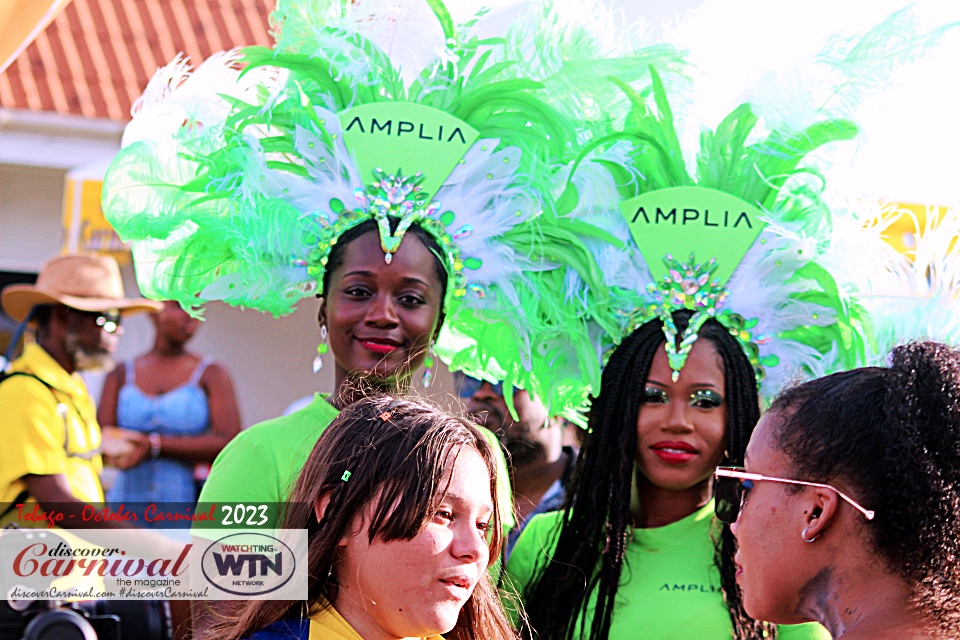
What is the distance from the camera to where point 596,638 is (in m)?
2.67

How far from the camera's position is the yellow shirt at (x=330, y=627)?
188 centimetres

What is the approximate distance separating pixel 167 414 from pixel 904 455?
4490mm

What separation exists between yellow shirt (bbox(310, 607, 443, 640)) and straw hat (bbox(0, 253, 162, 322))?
3.19 metres

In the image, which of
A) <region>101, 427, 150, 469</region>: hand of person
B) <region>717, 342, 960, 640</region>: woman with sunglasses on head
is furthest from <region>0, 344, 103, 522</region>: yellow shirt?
<region>717, 342, 960, 640</region>: woman with sunglasses on head

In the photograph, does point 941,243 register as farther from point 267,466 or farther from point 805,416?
point 267,466

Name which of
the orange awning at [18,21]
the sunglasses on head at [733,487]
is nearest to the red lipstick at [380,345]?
the sunglasses on head at [733,487]

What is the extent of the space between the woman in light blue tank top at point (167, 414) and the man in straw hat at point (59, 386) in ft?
1.81

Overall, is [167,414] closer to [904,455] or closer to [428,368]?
[428,368]

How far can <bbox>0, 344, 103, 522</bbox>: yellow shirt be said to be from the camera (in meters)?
3.93

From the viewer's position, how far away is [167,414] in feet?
18.5

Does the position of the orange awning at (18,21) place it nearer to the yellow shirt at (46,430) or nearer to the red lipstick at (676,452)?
the red lipstick at (676,452)

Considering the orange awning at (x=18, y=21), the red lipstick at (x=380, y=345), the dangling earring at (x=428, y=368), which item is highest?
the orange awning at (x=18, y=21)

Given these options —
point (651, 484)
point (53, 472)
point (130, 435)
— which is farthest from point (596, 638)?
point (130, 435)

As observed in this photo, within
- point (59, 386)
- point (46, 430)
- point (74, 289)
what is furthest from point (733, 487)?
point (74, 289)
